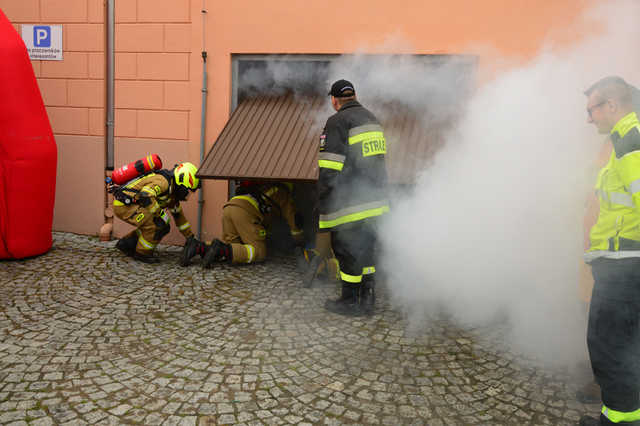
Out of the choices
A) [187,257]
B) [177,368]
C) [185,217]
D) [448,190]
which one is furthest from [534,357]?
[185,217]

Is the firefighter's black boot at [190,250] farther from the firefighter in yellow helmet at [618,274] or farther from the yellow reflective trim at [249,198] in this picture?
the firefighter in yellow helmet at [618,274]

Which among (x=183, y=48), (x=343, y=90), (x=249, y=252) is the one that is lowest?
(x=249, y=252)

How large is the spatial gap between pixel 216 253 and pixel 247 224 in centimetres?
53

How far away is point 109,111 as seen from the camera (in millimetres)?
6781

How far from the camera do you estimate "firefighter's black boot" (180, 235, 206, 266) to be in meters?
5.58

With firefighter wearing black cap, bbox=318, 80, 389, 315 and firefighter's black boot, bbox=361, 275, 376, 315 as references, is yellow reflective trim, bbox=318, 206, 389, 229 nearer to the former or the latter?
firefighter wearing black cap, bbox=318, 80, 389, 315

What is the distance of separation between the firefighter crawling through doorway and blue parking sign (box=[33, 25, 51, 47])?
2.56 metres

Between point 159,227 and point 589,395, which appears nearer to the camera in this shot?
point 589,395

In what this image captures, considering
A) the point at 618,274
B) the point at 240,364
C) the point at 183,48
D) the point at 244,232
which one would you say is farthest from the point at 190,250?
the point at 618,274

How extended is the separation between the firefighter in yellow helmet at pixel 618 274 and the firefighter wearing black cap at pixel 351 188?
1.88 m

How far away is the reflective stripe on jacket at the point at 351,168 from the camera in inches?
165

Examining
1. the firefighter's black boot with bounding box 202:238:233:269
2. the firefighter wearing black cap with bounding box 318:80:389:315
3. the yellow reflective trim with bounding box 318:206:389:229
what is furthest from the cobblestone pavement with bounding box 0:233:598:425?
the yellow reflective trim with bounding box 318:206:389:229

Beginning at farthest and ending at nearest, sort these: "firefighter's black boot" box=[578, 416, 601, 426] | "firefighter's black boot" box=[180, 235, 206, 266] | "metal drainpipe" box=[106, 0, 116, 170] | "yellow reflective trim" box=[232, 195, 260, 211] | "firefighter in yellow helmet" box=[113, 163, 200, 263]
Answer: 1. "metal drainpipe" box=[106, 0, 116, 170]
2. "yellow reflective trim" box=[232, 195, 260, 211]
3. "firefighter in yellow helmet" box=[113, 163, 200, 263]
4. "firefighter's black boot" box=[180, 235, 206, 266]
5. "firefighter's black boot" box=[578, 416, 601, 426]

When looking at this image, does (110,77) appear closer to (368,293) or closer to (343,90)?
(343,90)
